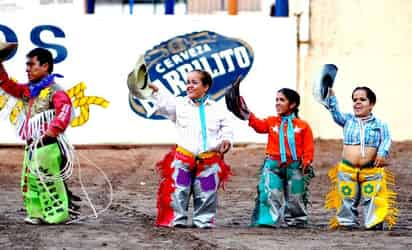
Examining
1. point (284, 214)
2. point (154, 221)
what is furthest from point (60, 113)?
point (284, 214)

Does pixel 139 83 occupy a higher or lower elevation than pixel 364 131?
higher

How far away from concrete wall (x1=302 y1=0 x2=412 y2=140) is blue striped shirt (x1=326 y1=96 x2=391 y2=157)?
7425 mm

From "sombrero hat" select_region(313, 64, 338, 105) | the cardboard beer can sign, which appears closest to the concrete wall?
the cardboard beer can sign

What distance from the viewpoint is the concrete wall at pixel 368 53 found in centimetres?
1803

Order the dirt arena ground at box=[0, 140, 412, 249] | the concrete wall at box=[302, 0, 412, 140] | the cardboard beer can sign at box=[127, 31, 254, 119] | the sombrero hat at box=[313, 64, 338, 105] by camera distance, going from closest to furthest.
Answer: the dirt arena ground at box=[0, 140, 412, 249] < the sombrero hat at box=[313, 64, 338, 105] < the cardboard beer can sign at box=[127, 31, 254, 119] < the concrete wall at box=[302, 0, 412, 140]

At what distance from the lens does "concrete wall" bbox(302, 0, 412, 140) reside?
1803 centimetres

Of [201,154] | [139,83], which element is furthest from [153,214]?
[139,83]

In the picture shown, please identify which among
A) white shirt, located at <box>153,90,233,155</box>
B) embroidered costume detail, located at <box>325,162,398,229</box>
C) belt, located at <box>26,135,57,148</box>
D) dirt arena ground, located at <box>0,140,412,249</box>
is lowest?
dirt arena ground, located at <box>0,140,412,249</box>

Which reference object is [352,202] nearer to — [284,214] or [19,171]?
[284,214]

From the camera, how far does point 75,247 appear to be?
8.86m

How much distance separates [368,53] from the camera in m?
18.0

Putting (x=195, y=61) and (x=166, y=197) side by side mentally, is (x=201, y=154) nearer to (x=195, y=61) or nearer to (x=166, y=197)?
(x=166, y=197)

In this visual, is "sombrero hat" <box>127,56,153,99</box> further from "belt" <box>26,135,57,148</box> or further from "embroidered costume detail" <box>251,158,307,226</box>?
"embroidered costume detail" <box>251,158,307,226</box>

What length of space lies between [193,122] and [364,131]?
1407mm
